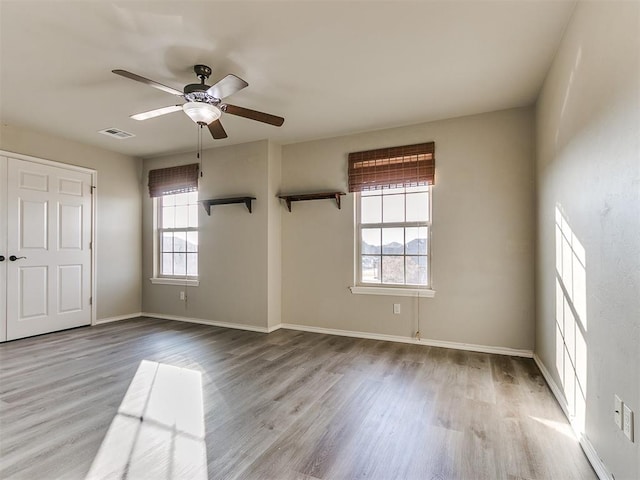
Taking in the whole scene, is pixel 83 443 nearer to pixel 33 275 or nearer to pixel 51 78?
pixel 51 78

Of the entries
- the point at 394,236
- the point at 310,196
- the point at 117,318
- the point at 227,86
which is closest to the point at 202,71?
the point at 227,86

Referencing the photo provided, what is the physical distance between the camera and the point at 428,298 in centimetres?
394

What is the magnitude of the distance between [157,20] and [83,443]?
2.61m

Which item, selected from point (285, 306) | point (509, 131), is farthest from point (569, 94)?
point (285, 306)

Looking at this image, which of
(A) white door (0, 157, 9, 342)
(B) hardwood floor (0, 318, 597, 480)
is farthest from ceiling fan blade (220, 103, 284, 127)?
(A) white door (0, 157, 9, 342)

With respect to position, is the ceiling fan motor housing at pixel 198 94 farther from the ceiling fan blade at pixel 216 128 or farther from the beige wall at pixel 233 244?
the beige wall at pixel 233 244

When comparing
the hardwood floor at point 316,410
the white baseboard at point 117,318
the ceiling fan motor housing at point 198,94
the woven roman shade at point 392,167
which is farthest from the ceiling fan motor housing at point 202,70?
the white baseboard at point 117,318

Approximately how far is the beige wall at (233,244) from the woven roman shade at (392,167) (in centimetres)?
120

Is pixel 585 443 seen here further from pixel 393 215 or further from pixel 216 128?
pixel 216 128

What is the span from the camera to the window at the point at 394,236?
4.03 m

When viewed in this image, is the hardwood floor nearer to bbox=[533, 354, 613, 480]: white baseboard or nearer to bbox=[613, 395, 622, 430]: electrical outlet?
bbox=[533, 354, 613, 480]: white baseboard

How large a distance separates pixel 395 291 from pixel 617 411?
8.54ft

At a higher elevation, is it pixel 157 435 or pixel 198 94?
pixel 198 94

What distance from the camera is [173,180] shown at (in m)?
5.30
